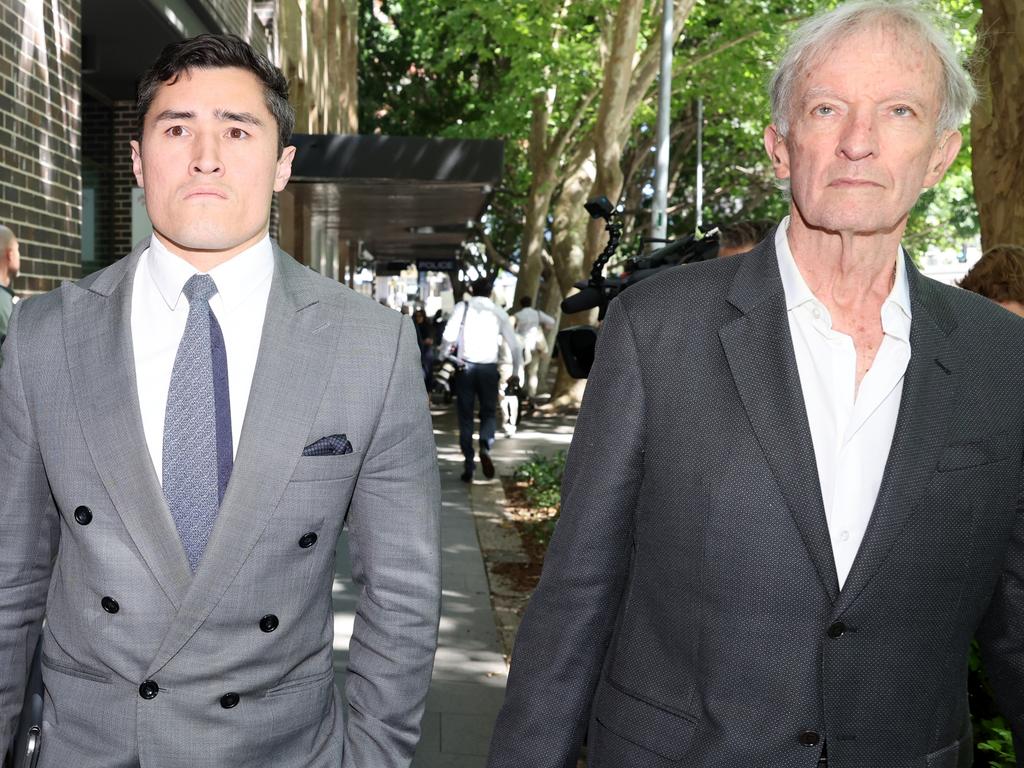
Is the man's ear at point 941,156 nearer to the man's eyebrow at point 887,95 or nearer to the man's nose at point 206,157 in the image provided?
the man's eyebrow at point 887,95

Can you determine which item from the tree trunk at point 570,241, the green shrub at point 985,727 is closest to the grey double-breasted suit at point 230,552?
the green shrub at point 985,727

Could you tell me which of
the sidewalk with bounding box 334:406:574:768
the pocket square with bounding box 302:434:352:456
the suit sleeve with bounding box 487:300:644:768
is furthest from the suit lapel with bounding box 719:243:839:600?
the sidewalk with bounding box 334:406:574:768

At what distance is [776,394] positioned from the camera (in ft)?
7.52

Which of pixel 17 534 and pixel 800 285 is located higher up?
pixel 800 285

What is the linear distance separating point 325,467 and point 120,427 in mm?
365

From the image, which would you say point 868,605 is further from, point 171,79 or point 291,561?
point 171,79

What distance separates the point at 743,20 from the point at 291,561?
65.7 ft

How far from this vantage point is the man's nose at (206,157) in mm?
2373

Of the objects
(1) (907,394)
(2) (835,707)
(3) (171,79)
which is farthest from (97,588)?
(1) (907,394)

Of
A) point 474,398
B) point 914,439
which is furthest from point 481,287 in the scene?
point 914,439

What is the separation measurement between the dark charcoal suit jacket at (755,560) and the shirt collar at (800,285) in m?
0.02

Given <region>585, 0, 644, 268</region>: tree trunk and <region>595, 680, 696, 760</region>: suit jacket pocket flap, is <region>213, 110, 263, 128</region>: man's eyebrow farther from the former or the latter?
<region>585, 0, 644, 268</region>: tree trunk

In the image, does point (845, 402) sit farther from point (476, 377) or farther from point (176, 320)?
point (476, 377)

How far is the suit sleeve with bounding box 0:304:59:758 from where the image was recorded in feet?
7.75
